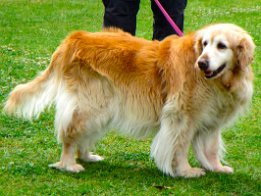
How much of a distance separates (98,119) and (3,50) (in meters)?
6.14

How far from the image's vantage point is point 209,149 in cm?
581

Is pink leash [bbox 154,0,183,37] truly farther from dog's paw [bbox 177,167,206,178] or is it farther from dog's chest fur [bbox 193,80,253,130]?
dog's paw [bbox 177,167,206,178]

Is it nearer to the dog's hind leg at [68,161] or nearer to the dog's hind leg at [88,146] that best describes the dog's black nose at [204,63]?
the dog's hind leg at [88,146]

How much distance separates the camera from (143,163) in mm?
6047

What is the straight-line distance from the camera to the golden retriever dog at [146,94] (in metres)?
5.41

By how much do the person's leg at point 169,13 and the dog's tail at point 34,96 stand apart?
1.62 metres

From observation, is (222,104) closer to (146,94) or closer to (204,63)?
(204,63)

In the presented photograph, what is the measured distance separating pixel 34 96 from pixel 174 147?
1.41 m

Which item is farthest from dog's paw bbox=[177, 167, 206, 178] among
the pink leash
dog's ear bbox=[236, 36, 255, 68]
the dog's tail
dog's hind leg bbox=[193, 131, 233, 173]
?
the pink leash

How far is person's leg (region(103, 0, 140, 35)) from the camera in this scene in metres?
6.67

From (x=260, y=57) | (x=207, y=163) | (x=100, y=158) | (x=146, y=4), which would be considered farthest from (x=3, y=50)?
(x=146, y=4)

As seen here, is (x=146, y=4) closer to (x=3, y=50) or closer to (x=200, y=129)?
(x=3, y=50)

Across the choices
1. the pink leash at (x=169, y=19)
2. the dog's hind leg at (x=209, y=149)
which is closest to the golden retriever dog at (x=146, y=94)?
the dog's hind leg at (x=209, y=149)

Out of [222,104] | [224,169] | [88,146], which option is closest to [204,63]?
[222,104]
